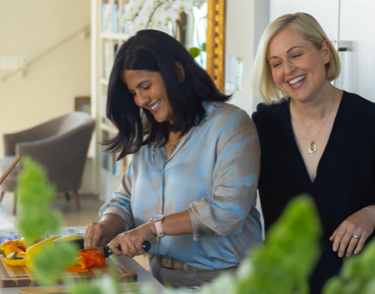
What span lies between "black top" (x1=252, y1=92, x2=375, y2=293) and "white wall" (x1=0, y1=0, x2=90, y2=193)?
523 centimetres

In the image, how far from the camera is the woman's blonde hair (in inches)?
60.9

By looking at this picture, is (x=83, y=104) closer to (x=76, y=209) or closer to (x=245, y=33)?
(x=76, y=209)

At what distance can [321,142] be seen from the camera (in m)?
1.61

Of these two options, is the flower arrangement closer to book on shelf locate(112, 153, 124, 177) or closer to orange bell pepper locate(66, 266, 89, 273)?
orange bell pepper locate(66, 266, 89, 273)

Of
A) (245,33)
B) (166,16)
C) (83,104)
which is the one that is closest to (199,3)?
(166,16)

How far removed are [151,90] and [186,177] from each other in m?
0.28

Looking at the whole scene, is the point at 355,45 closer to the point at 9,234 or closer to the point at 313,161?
the point at 313,161

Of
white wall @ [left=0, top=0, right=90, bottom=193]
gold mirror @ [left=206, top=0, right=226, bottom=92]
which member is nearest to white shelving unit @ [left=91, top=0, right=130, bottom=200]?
white wall @ [left=0, top=0, right=90, bottom=193]

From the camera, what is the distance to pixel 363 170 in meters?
1.52

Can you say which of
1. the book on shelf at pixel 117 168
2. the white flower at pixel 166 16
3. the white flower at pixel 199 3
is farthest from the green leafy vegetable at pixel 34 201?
the book on shelf at pixel 117 168

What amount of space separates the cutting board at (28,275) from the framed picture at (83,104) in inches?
209

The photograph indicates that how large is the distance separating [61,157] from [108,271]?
13.6ft

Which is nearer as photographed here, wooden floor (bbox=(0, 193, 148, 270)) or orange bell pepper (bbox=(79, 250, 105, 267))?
orange bell pepper (bbox=(79, 250, 105, 267))

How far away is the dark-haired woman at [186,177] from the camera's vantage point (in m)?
1.42
